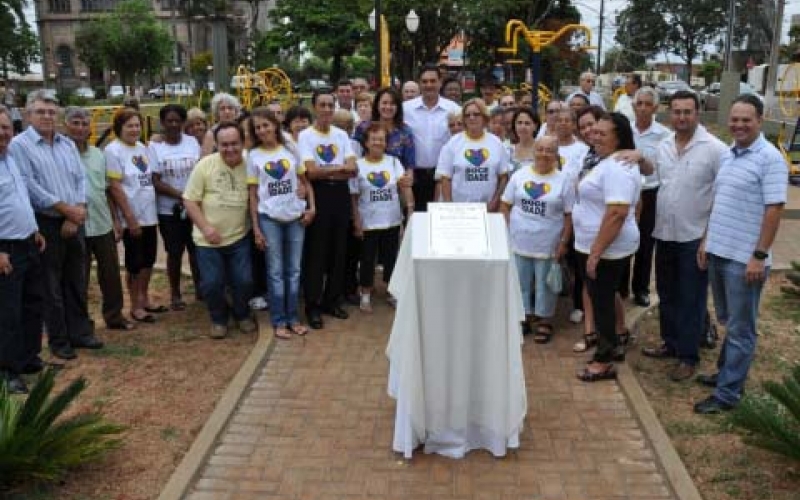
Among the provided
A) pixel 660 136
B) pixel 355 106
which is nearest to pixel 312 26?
pixel 355 106

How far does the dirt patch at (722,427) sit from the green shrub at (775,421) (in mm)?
172

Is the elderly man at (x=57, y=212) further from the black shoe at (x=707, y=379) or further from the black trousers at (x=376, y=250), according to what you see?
the black shoe at (x=707, y=379)

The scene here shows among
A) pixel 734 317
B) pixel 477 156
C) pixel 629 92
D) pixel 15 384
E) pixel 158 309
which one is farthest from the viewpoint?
pixel 629 92

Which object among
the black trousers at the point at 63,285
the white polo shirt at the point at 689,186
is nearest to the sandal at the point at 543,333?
the white polo shirt at the point at 689,186

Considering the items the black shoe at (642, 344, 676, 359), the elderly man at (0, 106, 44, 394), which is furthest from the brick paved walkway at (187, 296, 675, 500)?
the elderly man at (0, 106, 44, 394)

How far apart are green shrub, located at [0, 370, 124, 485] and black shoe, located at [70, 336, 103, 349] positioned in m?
1.78

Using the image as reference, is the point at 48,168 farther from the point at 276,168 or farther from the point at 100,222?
the point at 276,168

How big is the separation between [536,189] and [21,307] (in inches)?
148

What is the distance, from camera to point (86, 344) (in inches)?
233

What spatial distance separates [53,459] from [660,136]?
4.95 m

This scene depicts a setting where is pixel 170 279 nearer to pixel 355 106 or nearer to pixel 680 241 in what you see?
pixel 355 106

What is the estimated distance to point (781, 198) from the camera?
4.21m

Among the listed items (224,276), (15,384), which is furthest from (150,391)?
(224,276)

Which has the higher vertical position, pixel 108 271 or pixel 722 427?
pixel 108 271
